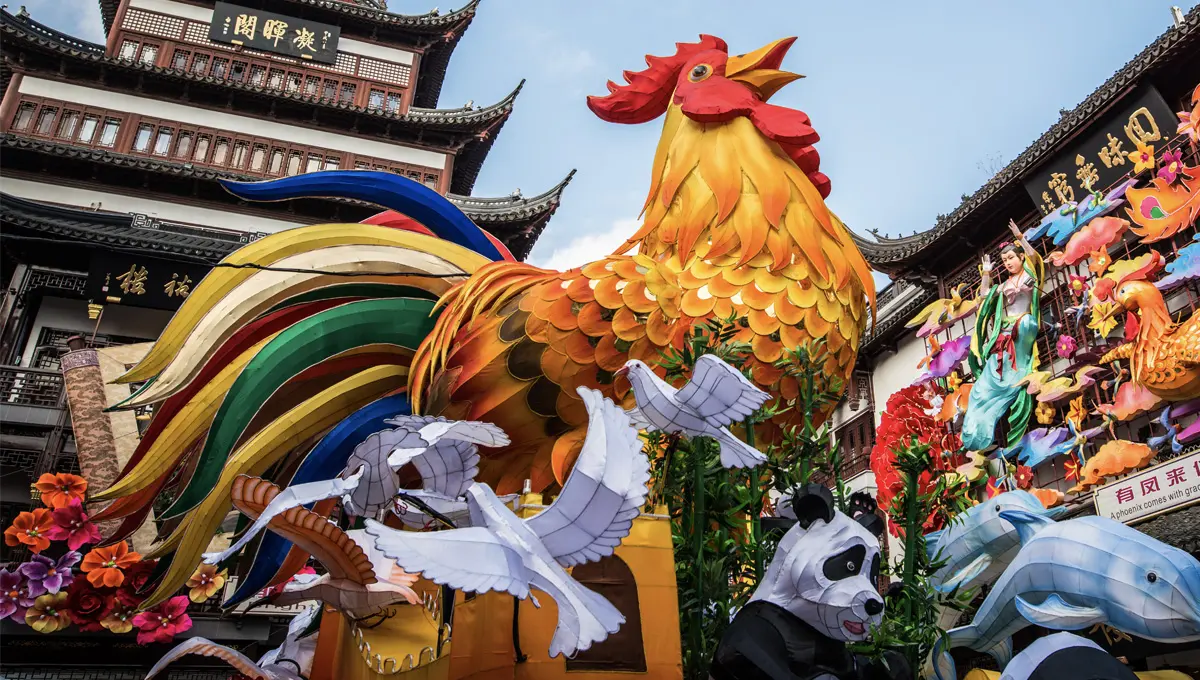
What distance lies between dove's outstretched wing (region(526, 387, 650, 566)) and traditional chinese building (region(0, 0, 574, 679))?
850cm

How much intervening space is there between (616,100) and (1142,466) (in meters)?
6.32

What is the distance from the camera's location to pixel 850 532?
7.19 ft

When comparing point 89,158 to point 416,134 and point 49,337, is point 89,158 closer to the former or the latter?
point 49,337

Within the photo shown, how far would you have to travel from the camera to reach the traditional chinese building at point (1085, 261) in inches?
288

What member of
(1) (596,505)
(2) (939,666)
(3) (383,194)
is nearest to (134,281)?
(3) (383,194)

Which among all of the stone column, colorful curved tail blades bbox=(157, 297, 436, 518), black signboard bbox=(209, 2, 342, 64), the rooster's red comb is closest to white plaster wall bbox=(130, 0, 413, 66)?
black signboard bbox=(209, 2, 342, 64)

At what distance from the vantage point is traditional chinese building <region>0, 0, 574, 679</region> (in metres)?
9.77

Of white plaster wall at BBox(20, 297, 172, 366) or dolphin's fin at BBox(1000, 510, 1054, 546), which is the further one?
white plaster wall at BBox(20, 297, 172, 366)

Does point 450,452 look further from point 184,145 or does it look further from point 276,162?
point 184,145

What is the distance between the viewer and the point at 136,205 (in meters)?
12.0

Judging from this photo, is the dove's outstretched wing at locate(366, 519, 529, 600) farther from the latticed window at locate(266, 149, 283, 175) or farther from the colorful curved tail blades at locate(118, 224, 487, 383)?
the latticed window at locate(266, 149, 283, 175)

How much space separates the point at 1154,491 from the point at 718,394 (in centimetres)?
677

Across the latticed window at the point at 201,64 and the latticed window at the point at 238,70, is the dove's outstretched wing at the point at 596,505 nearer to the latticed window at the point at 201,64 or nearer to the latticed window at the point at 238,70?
the latticed window at the point at 238,70

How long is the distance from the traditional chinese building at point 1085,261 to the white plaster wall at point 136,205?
895 cm
